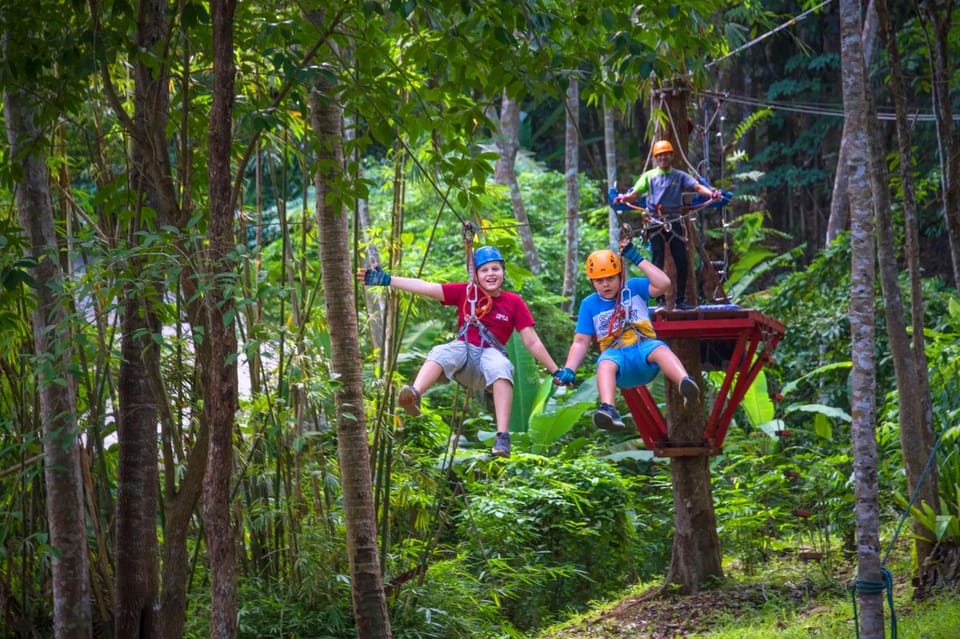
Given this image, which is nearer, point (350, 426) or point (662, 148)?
point (350, 426)

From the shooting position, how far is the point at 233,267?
4.25m

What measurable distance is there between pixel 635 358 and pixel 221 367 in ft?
7.47

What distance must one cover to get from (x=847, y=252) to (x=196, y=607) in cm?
772

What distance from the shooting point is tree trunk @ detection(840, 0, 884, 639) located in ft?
18.2

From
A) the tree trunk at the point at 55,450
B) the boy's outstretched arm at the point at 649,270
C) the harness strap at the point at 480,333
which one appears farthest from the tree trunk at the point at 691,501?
the tree trunk at the point at 55,450

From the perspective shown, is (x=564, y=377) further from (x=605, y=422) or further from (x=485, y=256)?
(x=485, y=256)

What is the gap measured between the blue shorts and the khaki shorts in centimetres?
53

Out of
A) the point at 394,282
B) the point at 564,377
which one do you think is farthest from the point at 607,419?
the point at 394,282

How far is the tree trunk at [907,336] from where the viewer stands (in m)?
7.00

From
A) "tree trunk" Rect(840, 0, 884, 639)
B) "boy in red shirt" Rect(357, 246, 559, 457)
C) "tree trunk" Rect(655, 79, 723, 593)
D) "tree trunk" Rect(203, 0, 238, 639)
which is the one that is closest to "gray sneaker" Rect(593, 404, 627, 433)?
"boy in red shirt" Rect(357, 246, 559, 457)

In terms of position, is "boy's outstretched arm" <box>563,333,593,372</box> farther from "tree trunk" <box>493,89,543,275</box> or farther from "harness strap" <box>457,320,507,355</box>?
"tree trunk" <box>493,89,543,275</box>

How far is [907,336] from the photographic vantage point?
724 cm

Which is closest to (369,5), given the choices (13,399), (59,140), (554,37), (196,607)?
(554,37)

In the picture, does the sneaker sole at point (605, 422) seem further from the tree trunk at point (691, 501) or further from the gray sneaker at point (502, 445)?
the tree trunk at point (691, 501)
